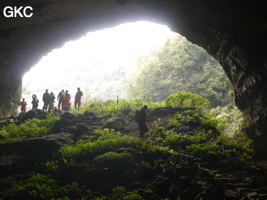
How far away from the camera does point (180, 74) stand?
32031 millimetres

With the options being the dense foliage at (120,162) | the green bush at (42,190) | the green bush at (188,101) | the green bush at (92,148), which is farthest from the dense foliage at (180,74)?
the green bush at (42,190)

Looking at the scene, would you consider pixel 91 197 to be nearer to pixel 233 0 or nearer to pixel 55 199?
pixel 55 199

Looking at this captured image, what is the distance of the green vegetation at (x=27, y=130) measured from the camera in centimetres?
1117

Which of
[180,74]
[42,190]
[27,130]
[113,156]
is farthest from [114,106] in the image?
[180,74]

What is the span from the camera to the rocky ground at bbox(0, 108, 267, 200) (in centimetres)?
584

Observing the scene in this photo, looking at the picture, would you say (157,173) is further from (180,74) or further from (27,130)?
(180,74)

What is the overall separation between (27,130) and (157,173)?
8.45 meters

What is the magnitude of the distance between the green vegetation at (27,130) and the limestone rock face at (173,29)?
6205 millimetres

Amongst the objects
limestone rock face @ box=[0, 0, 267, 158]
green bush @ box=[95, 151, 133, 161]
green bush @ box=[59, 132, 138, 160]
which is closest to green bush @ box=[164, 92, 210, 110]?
limestone rock face @ box=[0, 0, 267, 158]

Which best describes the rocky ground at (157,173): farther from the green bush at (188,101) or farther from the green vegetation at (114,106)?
the green vegetation at (114,106)

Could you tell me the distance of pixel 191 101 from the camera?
47.4 ft

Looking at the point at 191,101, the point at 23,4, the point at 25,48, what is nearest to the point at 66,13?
the point at 23,4

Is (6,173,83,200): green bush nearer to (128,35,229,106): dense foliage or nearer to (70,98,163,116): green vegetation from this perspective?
(70,98,163,116): green vegetation

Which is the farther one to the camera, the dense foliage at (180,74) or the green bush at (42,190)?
the dense foliage at (180,74)
